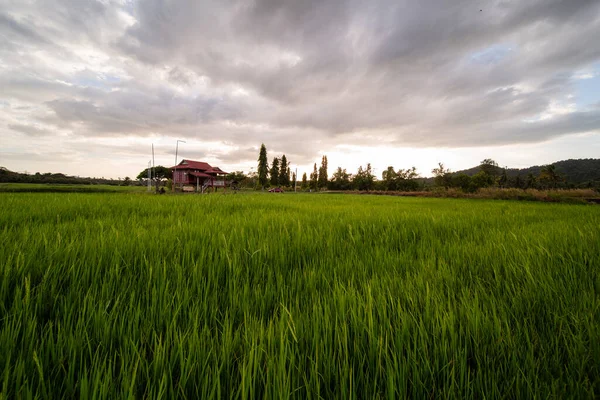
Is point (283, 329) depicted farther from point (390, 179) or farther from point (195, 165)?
point (390, 179)

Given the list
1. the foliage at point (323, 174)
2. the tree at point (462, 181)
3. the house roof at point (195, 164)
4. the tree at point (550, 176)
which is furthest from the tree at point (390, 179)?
the tree at point (550, 176)

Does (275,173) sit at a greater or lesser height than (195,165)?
greater

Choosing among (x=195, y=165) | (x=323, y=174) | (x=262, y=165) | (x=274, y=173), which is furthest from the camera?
(x=323, y=174)

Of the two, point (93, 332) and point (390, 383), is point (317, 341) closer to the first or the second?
point (390, 383)

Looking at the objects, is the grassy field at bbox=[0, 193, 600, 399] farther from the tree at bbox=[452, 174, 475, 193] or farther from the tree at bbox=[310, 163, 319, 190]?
the tree at bbox=[310, 163, 319, 190]

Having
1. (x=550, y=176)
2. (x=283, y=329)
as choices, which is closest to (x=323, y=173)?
(x=550, y=176)

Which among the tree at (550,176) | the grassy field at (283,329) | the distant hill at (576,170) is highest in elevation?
the distant hill at (576,170)

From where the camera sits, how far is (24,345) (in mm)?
641

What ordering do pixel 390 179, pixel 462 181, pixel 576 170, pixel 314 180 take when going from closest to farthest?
pixel 462 181
pixel 390 179
pixel 314 180
pixel 576 170

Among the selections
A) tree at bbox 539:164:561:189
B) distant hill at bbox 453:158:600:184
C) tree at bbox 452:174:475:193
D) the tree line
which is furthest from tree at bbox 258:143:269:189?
tree at bbox 539:164:561:189

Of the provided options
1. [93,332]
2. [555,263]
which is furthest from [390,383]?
[555,263]

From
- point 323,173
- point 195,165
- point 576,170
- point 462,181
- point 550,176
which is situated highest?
point 576,170

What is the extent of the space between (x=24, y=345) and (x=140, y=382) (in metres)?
0.40

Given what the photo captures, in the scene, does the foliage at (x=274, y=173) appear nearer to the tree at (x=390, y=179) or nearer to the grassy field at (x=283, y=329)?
the tree at (x=390, y=179)
